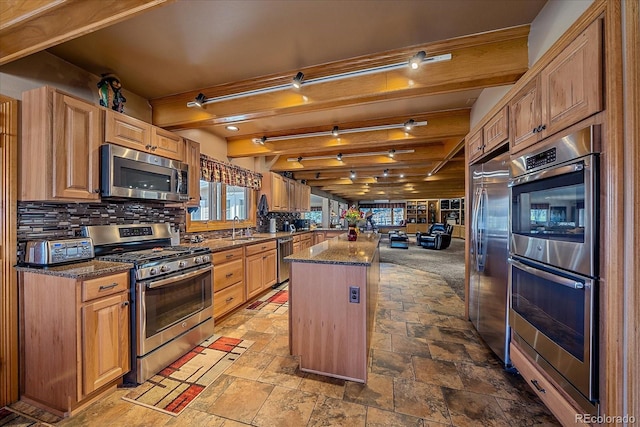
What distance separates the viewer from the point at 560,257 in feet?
4.42

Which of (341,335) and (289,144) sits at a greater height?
(289,144)

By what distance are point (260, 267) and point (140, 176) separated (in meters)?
2.07

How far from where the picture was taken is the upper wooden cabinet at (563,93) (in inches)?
44.4

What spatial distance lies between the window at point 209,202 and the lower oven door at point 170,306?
1.32 meters

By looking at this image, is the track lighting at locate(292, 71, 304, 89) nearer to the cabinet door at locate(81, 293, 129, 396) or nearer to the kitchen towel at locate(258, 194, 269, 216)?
the cabinet door at locate(81, 293, 129, 396)

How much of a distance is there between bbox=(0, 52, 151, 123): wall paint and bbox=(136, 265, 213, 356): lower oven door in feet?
5.50

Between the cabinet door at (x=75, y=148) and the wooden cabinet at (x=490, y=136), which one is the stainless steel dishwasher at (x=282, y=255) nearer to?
the cabinet door at (x=75, y=148)

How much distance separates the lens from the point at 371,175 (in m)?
7.03

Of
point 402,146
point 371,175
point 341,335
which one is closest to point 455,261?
point 371,175

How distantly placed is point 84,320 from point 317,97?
2.43 meters

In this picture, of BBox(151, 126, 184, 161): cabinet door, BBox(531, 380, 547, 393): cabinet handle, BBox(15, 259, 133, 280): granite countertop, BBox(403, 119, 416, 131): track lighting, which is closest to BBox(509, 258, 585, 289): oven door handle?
BBox(531, 380, 547, 393): cabinet handle

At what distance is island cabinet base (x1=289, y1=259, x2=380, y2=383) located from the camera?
1920 millimetres

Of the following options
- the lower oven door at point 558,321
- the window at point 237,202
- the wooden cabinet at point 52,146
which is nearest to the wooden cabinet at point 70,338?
the wooden cabinet at point 52,146

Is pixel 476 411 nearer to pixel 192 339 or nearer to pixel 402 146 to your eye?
pixel 192 339
